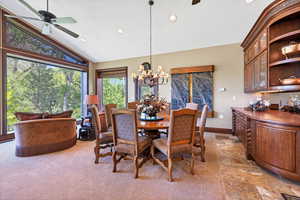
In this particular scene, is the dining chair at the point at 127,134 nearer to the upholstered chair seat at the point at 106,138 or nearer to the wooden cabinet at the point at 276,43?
the upholstered chair seat at the point at 106,138

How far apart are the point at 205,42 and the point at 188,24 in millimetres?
1009

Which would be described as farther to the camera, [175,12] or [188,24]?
[188,24]

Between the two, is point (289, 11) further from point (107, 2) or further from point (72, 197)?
point (72, 197)

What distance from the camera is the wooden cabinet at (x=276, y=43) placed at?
2471 millimetres

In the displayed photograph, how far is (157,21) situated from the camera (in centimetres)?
391

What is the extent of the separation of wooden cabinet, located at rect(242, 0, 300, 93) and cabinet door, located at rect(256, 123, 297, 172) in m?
0.96

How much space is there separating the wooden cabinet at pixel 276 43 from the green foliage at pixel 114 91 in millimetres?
4998

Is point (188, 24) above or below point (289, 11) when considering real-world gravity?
above

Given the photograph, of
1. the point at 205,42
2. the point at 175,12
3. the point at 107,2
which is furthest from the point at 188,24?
the point at 107,2

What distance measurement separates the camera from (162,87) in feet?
18.3

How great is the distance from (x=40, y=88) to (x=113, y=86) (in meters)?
2.81

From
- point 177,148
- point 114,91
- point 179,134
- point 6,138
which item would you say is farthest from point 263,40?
point 6,138

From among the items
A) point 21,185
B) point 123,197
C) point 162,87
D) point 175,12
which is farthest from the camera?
point 162,87

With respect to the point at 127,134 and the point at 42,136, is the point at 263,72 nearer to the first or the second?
the point at 127,134
